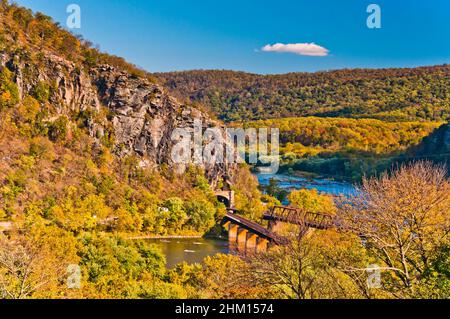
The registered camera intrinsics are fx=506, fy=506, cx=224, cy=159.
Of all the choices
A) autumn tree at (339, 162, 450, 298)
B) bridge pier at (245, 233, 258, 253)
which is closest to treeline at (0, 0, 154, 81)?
bridge pier at (245, 233, 258, 253)

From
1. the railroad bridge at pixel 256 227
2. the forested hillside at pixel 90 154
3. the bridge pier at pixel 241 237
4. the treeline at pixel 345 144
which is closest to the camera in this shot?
the forested hillside at pixel 90 154

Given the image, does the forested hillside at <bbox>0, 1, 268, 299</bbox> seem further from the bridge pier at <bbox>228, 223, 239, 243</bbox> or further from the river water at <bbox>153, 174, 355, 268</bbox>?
the river water at <bbox>153, 174, 355, 268</bbox>

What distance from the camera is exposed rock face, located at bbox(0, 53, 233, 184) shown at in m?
77.2

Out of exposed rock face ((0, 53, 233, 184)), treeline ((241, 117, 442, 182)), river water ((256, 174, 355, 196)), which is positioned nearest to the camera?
exposed rock face ((0, 53, 233, 184))

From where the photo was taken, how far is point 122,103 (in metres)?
85.9

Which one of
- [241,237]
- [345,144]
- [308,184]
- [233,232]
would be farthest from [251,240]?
[345,144]

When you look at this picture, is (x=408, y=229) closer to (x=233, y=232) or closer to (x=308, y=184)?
(x=233, y=232)

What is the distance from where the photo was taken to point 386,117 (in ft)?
573

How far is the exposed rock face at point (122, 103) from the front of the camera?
253 ft

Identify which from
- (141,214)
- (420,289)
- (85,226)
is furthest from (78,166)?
(420,289)

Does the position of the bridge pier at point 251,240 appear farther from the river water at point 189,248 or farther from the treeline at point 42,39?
the treeline at point 42,39

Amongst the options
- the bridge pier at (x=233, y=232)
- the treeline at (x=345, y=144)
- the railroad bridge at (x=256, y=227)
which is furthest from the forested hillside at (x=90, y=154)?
the treeline at (x=345, y=144)

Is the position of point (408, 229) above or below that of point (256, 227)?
above

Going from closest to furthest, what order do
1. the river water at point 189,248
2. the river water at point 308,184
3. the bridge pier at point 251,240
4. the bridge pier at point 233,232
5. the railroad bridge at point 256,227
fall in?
the river water at point 189,248 < the railroad bridge at point 256,227 < the bridge pier at point 251,240 < the bridge pier at point 233,232 < the river water at point 308,184
